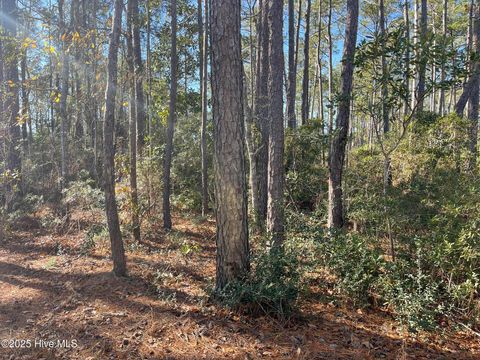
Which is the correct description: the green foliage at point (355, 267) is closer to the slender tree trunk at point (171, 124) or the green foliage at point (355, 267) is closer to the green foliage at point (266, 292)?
the green foliage at point (266, 292)

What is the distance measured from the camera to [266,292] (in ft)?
12.1

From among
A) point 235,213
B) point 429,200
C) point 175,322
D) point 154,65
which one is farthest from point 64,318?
point 154,65

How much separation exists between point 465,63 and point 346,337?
374 cm

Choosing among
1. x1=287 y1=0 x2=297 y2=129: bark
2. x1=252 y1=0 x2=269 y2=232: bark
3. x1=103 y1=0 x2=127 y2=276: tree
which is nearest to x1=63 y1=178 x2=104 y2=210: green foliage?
x1=103 y1=0 x2=127 y2=276: tree

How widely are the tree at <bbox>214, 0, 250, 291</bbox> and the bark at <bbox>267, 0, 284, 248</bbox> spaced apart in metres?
1.75

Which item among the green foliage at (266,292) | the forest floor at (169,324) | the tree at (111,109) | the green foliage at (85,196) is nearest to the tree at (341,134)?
the forest floor at (169,324)

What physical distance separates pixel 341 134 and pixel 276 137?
1.83 metres

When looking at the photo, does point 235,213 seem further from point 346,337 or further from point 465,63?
point 465,63

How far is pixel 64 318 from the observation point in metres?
4.07

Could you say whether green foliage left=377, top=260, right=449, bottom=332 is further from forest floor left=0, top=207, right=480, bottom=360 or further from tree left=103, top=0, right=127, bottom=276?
tree left=103, top=0, right=127, bottom=276

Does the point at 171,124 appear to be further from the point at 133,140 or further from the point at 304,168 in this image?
the point at 304,168

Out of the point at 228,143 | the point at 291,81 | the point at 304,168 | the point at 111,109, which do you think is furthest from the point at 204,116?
the point at 228,143

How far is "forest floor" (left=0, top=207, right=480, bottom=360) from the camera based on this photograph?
3.25 meters

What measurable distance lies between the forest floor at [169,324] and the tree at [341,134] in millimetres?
2534
